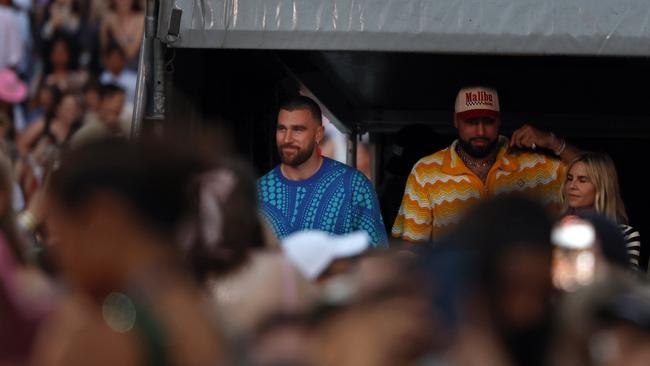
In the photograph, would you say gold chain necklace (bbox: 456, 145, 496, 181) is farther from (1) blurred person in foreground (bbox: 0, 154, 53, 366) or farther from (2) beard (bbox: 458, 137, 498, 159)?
(1) blurred person in foreground (bbox: 0, 154, 53, 366)

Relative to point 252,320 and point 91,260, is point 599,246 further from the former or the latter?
point 91,260

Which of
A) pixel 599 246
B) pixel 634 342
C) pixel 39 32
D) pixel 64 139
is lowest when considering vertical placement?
pixel 634 342

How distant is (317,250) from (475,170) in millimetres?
2936

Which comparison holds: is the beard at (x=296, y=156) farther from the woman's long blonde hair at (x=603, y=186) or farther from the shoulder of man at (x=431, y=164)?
the woman's long blonde hair at (x=603, y=186)

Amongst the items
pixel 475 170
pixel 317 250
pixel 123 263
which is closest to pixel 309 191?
pixel 475 170

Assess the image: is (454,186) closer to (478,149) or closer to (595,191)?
(478,149)

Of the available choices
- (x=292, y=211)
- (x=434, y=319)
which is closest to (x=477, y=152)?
(x=292, y=211)

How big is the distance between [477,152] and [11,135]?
2.48 meters

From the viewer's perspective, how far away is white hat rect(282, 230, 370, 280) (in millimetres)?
4305

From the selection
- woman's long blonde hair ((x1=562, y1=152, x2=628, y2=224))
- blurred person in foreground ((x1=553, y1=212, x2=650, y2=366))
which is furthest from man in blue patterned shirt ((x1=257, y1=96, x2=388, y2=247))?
blurred person in foreground ((x1=553, y1=212, x2=650, y2=366))

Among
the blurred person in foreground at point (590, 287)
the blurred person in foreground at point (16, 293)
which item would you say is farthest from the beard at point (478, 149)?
the blurred person in foreground at point (16, 293)

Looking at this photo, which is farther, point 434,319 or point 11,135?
point 11,135

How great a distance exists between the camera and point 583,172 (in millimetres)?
6762

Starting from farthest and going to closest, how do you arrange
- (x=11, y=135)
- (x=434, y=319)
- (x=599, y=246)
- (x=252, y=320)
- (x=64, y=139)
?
(x=11, y=135) → (x=64, y=139) → (x=599, y=246) → (x=252, y=320) → (x=434, y=319)
